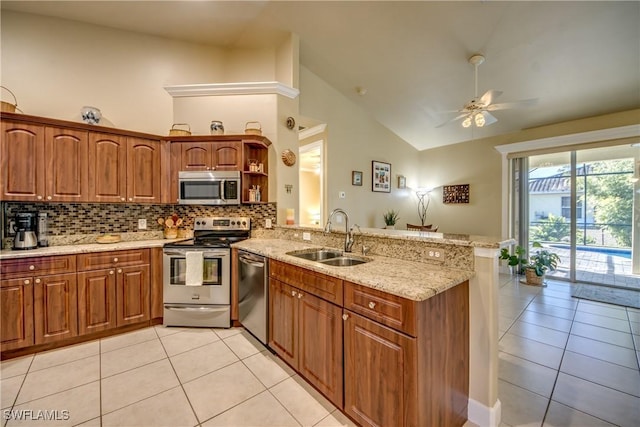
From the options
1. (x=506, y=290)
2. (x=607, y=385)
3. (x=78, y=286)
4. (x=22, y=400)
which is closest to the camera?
(x=22, y=400)

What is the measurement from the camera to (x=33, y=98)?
279 cm

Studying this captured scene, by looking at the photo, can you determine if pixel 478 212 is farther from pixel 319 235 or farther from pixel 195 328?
pixel 195 328

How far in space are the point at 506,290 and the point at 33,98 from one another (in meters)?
6.58

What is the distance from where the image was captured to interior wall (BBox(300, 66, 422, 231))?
4.49m

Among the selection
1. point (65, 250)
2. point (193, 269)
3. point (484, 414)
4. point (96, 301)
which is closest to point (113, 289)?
point (96, 301)

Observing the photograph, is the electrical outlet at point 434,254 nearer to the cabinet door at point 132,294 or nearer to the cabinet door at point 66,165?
the cabinet door at point 132,294

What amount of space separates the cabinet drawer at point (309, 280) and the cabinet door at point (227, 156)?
1519 mm

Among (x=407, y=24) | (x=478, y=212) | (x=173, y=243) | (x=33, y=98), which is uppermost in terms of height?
(x=407, y=24)

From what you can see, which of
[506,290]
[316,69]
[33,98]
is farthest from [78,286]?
[506,290]

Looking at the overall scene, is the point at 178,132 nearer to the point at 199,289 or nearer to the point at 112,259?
the point at 112,259

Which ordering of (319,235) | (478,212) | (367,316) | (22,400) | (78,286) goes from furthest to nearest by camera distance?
(478,212), (319,235), (78,286), (22,400), (367,316)

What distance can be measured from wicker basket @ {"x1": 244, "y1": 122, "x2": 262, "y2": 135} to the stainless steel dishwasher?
154 cm

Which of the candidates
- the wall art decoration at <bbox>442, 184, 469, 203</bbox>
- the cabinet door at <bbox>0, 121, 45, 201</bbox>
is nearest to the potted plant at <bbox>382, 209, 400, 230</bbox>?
the wall art decoration at <bbox>442, 184, 469, 203</bbox>

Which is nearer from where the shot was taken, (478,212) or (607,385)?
(607,385)
